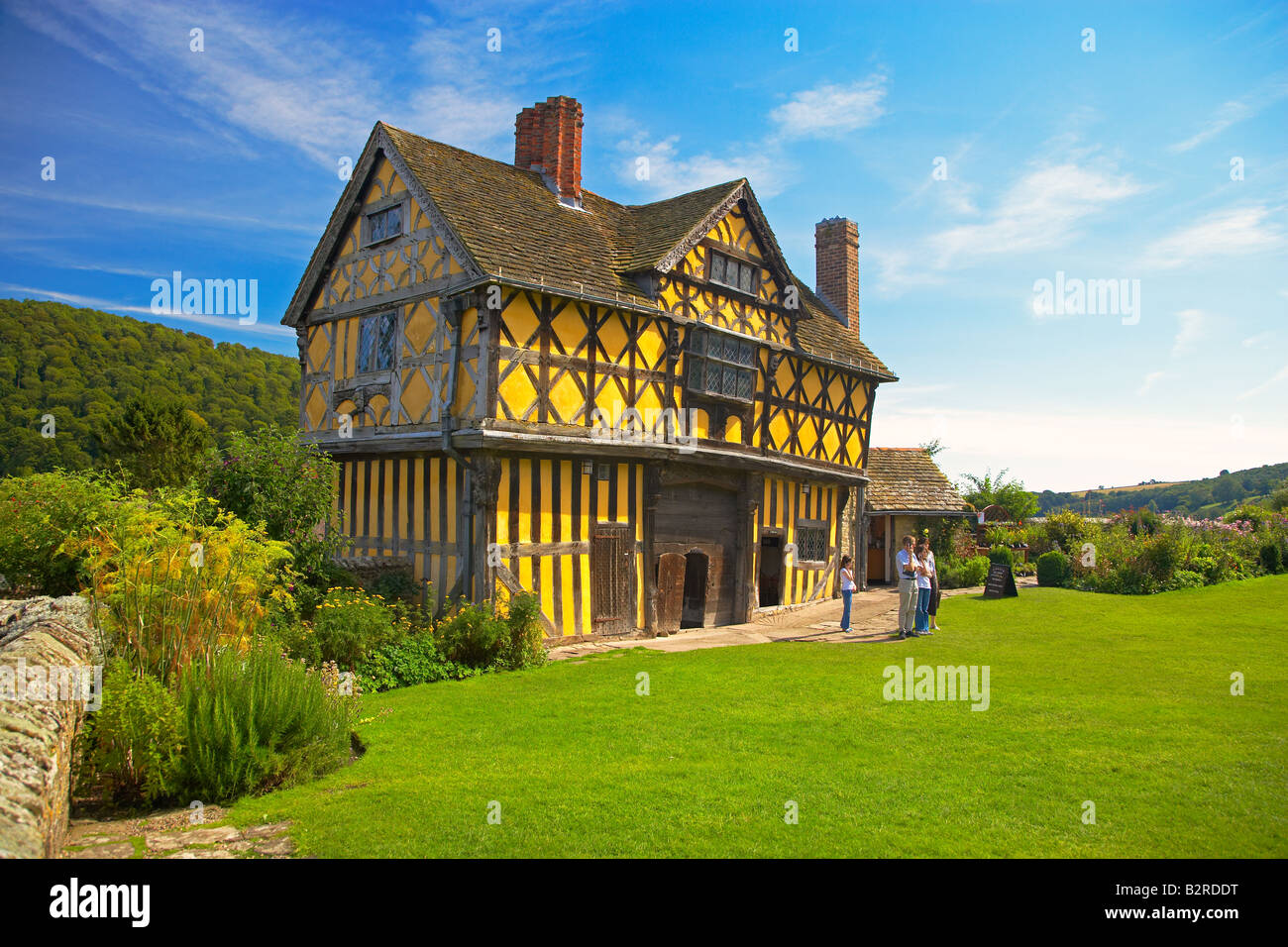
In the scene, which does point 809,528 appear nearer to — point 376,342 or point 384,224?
point 376,342

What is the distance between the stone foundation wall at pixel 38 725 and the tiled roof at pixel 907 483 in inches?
835

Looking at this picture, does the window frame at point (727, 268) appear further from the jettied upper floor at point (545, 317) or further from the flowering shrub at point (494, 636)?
the flowering shrub at point (494, 636)

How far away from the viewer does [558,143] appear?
17375 millimetres

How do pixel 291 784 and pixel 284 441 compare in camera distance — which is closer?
pixel 291 784

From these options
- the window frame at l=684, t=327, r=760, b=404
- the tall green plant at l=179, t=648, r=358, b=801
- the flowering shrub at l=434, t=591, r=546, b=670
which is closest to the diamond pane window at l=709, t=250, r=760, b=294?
the window frame at l=684, t=327, r=760, b=404

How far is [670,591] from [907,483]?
12903 millimetres

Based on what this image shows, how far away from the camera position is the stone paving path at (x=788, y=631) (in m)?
14.0

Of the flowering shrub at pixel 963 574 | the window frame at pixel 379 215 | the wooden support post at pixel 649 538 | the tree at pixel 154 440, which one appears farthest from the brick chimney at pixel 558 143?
the tree at pixel 154 440

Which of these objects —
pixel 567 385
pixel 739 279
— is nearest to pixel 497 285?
pixel 567 385

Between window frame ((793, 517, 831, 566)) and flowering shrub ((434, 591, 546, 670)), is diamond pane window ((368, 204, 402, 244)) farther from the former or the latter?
window frame ((793, 517, 831, 566))
